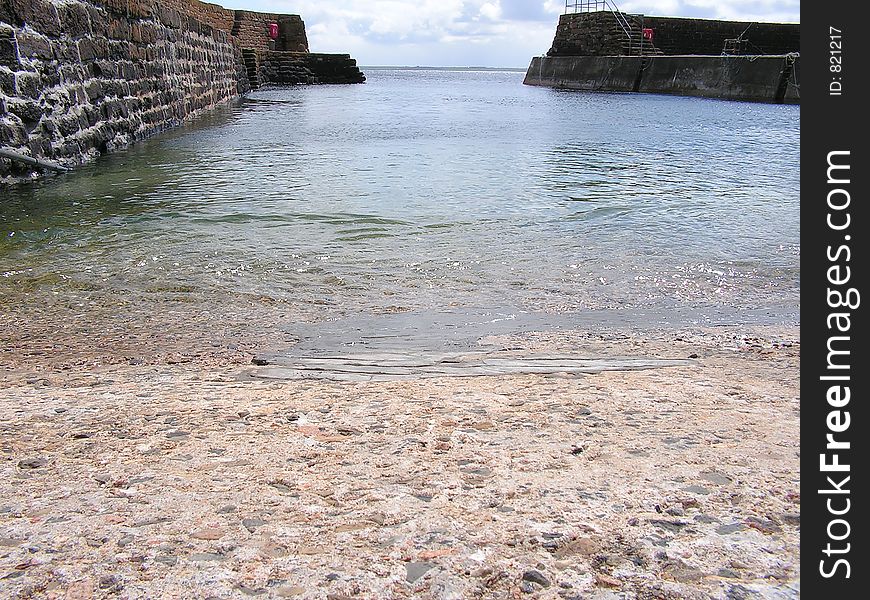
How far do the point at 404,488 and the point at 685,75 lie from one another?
3169 cm

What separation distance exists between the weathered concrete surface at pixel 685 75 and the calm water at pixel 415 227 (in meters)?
16.2

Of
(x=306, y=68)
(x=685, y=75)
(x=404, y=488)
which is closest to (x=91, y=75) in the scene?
(x=404, y=488)

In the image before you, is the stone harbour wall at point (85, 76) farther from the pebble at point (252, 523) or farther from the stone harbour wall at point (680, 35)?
the stone harbour wall at point (680, 35)

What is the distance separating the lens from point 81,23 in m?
8.23

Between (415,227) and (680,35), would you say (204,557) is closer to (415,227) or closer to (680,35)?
(415,227)

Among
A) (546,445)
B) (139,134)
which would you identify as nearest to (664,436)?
(546,445)

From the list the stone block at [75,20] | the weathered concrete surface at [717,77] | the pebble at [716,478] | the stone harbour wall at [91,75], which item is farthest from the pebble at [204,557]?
the weathered concrete surface at [717,77]

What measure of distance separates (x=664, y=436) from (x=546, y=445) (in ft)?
1.06

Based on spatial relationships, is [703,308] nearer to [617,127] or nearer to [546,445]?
[546,445]
